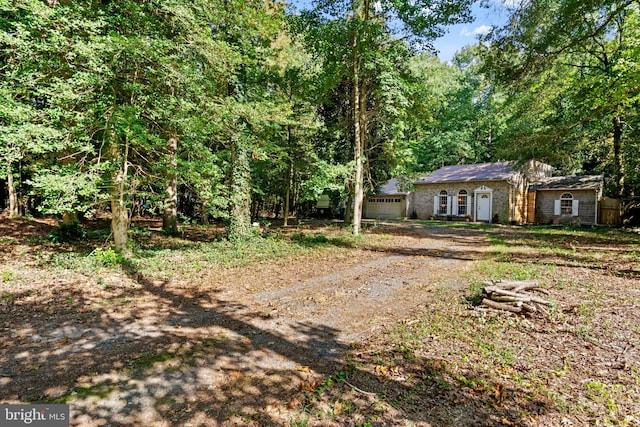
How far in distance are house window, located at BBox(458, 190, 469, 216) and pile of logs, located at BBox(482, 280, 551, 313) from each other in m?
19.0

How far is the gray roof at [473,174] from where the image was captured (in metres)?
21.3

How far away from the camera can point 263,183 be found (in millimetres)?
20625

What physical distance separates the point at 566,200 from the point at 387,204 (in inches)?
479

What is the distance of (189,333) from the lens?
13.8ft

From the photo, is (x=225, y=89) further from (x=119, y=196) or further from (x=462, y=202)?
(x=462, y=202)

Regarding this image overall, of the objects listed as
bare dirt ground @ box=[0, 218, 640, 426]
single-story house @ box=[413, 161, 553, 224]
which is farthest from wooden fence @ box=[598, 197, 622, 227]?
bare dirt ground @ box=[0, 218, 640, 426]

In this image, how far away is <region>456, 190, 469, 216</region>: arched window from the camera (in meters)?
22.9

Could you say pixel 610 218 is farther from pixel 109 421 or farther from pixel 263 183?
pixel 109 421

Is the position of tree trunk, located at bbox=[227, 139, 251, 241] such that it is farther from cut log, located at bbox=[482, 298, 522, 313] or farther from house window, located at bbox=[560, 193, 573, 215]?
house window, located at bbox=[560, 193, 573, 215]

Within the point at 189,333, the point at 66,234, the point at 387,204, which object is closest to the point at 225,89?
the point at 66,234

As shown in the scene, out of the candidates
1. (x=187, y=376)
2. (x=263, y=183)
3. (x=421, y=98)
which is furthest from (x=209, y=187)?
(x=263, y=183)

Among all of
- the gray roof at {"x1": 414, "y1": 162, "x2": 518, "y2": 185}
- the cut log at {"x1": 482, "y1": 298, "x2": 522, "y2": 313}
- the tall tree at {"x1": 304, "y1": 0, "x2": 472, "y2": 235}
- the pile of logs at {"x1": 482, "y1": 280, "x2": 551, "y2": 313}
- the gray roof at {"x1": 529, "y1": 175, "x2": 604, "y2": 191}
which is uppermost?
the tall tree at {"x1": 304, "y1": 0, "x2": 472, "y2": 235}

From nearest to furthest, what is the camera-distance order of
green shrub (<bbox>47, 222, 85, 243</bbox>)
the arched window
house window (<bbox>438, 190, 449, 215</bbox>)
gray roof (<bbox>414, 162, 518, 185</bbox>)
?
1. green shrub (<bbox>47, 222, 85, 243</bbox>)
2. gray roof (<bbox>414, 162, 518, 185</bbox>)
3. the arched window
4. house window (<bbox>438, 190, 449, 215</bbox>)

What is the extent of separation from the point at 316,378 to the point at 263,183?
1818cm
